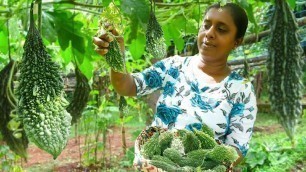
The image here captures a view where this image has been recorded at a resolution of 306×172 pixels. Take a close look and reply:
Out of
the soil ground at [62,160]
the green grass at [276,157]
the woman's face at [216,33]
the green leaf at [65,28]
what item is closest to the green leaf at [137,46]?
the woman's face at [216,33]

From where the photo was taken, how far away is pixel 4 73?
5.82 ft

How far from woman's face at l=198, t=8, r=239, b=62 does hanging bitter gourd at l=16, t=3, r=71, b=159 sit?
0.92m

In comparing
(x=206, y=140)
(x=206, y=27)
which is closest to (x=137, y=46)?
(x=206, y=27)

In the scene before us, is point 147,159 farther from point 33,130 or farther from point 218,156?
point 33,130

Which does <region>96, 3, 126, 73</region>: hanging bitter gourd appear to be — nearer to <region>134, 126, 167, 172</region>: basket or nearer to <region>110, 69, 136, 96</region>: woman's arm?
<region>134, 126, 167, 172</region>: basket

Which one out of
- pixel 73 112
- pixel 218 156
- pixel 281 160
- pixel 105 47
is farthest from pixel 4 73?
pixel 281 160

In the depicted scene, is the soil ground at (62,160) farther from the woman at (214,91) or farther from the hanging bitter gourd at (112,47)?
the hanging bitter gourd at (112,47)

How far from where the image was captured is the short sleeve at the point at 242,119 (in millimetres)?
2148

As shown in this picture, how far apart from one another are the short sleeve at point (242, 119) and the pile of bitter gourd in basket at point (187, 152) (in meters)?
0.24

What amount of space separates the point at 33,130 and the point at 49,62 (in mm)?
209

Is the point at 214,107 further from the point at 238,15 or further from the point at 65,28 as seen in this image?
the point at 65,28

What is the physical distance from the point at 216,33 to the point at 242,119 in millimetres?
400

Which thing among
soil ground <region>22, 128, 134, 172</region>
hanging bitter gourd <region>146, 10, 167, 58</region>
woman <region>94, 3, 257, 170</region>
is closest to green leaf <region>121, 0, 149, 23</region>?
hanging bitter gourd <region>146, 10, 167, 58</region>

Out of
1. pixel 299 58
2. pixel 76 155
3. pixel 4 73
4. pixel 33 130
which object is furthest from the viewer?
pixel 76 155
